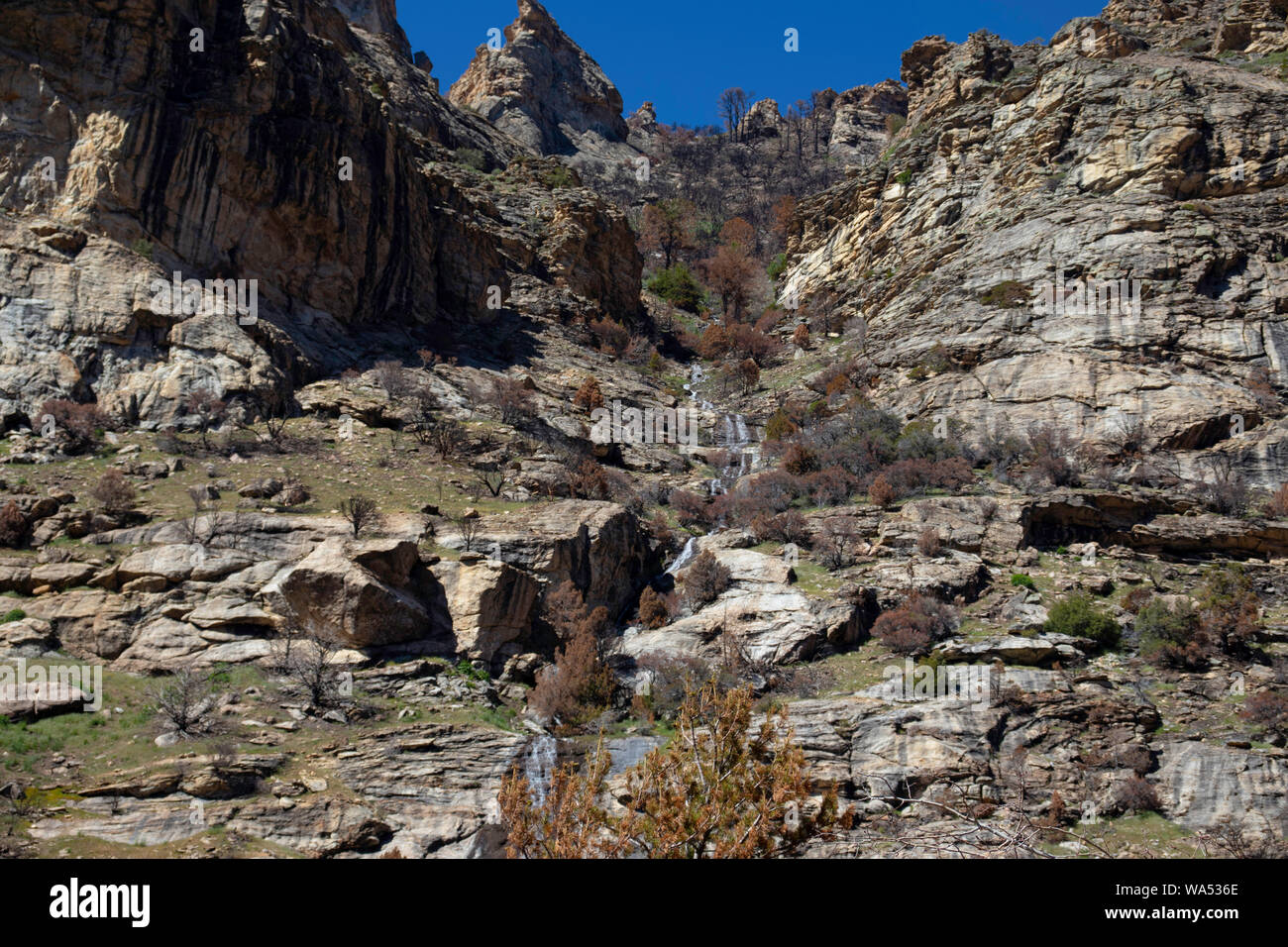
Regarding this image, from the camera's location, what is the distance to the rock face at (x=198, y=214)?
23.5m

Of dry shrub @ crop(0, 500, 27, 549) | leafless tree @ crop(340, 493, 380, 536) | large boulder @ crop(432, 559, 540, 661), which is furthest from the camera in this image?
leafless tree @ crop(340, 493, 380, 536)

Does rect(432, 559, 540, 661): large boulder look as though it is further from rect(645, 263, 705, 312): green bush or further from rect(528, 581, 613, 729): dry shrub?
rect(645, 263, 705, 312): green bush

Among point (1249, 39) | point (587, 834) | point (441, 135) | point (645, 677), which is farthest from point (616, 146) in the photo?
point (587, 834)

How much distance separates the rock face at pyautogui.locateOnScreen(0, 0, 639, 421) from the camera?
2347 centimetres

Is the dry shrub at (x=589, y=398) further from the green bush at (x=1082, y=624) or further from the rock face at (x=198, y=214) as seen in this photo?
the green bush at (x=1082, y=624)

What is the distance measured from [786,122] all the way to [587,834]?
300 feet

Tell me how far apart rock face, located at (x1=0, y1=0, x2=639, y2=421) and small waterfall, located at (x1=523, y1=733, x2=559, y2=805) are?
15.9 m

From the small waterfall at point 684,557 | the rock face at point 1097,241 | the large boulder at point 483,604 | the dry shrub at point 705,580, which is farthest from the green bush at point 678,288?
the large boulder at point 483,604

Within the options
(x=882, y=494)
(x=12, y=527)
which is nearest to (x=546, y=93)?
(x=882, y=494)

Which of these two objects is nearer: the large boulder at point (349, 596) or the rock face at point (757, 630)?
the large boulder at point (349, 596)

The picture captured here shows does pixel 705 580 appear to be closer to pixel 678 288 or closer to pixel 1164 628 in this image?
pixel 1164 628

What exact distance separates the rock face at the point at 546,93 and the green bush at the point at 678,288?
2481 cm

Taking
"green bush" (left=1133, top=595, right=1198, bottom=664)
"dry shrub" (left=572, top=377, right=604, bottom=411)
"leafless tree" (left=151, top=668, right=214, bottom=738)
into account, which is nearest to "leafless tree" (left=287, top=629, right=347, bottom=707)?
"leafless tree" (left=151, top=668, right=214, bottom=738)
